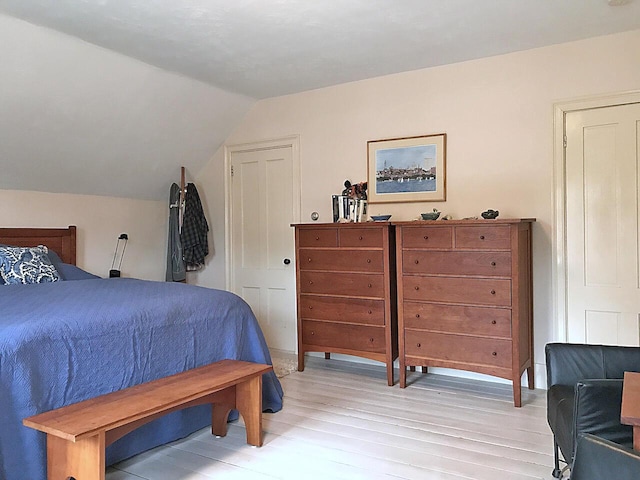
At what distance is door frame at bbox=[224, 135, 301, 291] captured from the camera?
4645 millimetres

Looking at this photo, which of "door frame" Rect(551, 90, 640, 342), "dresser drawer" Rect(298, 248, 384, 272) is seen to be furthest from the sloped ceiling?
"dresser drawer" Rect(298, 248, 384, 272)

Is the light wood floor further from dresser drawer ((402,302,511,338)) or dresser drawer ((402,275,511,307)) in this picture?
dresser drawer ((402,275,511,307))

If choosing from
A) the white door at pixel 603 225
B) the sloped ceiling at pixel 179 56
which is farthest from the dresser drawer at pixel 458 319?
the sloped ceiling at pixel 179 56

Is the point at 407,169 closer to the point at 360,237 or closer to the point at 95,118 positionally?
the point at 360,237

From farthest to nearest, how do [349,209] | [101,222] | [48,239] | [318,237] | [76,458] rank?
1. [101,222]
2. [48,239]
3. [349,209]
4. [318,237]
5. [76,458]

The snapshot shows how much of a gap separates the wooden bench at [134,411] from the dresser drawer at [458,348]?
4.45ft

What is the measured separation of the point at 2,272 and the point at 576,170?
155 inches

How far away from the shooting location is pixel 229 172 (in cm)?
508

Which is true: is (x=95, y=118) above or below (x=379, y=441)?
above

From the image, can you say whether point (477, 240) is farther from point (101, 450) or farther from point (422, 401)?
point (101, 450)

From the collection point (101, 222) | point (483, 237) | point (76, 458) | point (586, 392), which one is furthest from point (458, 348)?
point (101, 222)

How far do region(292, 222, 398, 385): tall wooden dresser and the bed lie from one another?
851 mm

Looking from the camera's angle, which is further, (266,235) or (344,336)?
(266,235)

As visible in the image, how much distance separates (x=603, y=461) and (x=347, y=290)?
107 inches
